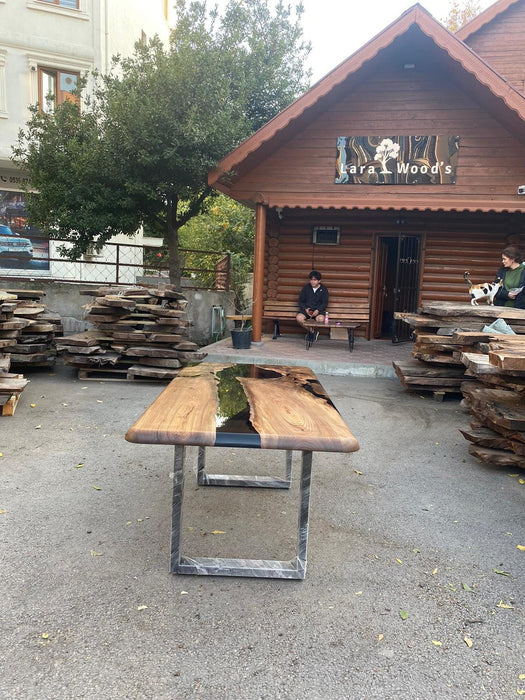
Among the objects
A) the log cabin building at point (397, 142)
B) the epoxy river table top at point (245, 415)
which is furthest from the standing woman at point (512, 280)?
the epoxy river table top at point (245, 415)

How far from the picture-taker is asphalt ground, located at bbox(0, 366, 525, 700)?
2.08 metres

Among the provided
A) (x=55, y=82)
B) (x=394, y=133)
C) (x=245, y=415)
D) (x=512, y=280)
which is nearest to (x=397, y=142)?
(x=394, y=133)

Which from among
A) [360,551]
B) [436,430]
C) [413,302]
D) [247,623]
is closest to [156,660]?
[247,623]

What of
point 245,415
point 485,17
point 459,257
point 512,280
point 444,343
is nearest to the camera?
point 245,415

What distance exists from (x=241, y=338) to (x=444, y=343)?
13.1ft

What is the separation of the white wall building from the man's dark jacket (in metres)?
11.1

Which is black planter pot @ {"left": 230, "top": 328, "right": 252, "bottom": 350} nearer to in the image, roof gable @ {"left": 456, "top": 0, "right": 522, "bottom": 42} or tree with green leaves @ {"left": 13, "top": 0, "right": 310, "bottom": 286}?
tree with green leaves @ {"left": 13, "top": 0, "right": 310, "bottom": 286}

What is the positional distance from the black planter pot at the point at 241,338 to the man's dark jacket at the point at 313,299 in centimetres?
228

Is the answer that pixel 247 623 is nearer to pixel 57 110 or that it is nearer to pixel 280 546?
pixel 280 546

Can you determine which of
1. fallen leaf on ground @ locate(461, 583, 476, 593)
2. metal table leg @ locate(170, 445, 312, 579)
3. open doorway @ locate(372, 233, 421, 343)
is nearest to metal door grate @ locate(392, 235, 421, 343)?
open doorway @ locate(372, 233, 421, 343)

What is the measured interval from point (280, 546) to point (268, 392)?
0.93 m

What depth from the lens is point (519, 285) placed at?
7.68m

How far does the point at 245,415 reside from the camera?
108 inches

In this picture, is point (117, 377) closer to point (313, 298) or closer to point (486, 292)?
point (313, 298)
